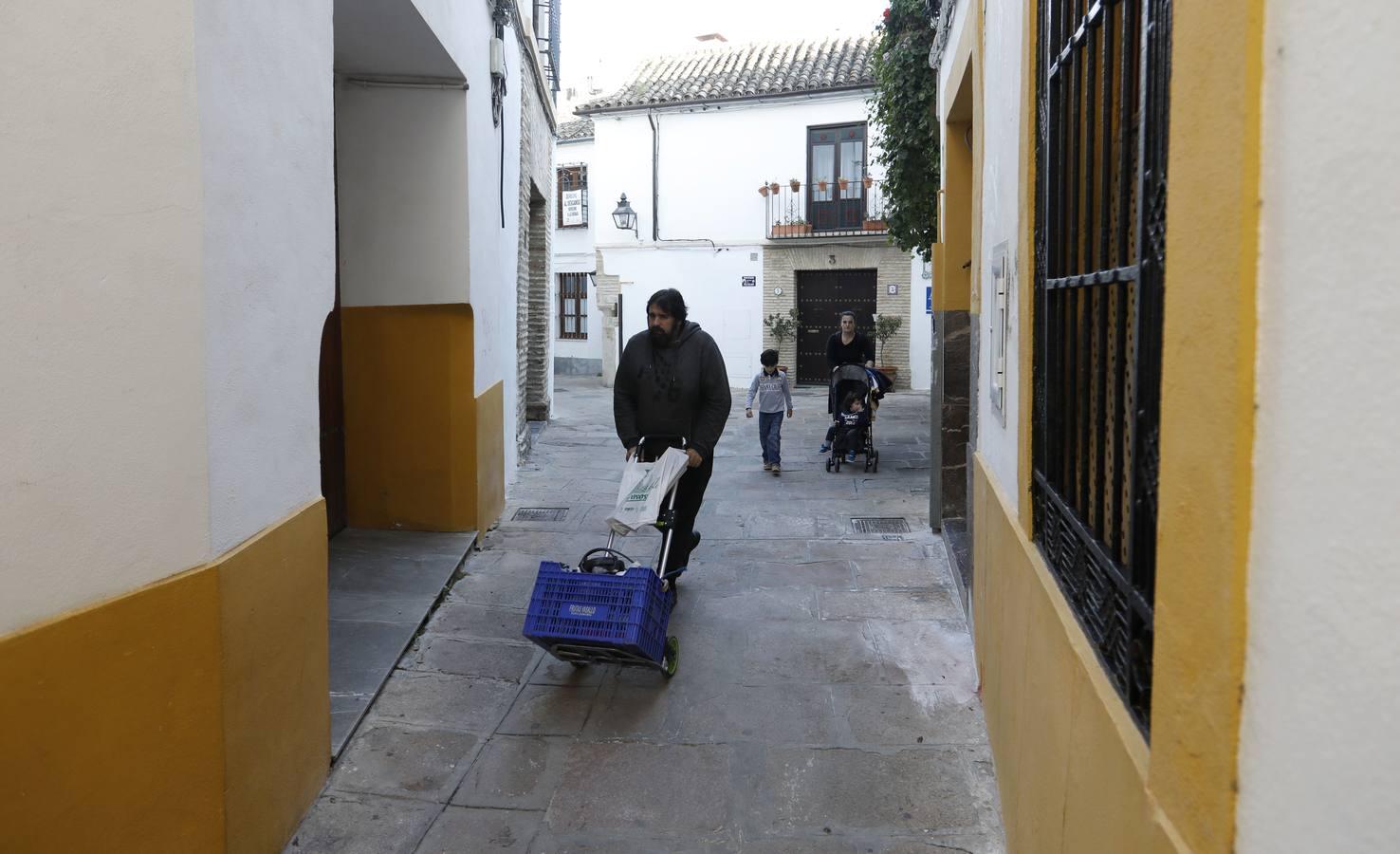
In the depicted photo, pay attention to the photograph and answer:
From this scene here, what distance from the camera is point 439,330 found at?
6652mm

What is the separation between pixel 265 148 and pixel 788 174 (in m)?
18.5

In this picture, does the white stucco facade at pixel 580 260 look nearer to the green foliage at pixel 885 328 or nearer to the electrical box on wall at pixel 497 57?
the green foliage at pixel 885 328

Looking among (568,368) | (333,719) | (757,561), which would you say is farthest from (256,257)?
(568,368)

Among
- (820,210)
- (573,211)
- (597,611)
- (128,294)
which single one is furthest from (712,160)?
(128,294)

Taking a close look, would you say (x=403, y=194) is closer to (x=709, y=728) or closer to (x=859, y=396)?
(x=709, y=728)

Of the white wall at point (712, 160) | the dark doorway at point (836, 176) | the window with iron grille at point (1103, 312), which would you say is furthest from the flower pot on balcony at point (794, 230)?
the window with iron grille at point (1103, 312)

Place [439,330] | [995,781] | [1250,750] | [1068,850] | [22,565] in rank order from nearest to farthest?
[1250,750] → [1068,850] → [22,565] → [995,781] → [439,330]

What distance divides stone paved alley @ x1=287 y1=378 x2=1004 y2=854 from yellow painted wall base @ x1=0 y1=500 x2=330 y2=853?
50 centimetres

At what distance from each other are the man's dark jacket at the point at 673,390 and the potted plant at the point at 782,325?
15320 millimetres

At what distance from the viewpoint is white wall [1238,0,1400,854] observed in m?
1.08

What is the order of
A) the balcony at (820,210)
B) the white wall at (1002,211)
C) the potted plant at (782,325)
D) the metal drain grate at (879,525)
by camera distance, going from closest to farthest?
the white wall at (1002,211) → the metal drain grate at (879,525) → the balcony at (820,210) → the potted plant at (782,325)

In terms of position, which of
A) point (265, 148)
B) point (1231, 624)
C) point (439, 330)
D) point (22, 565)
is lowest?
point (22, 565)

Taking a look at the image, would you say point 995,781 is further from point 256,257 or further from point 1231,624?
point 256,257

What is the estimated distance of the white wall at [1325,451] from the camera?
3.53ft
